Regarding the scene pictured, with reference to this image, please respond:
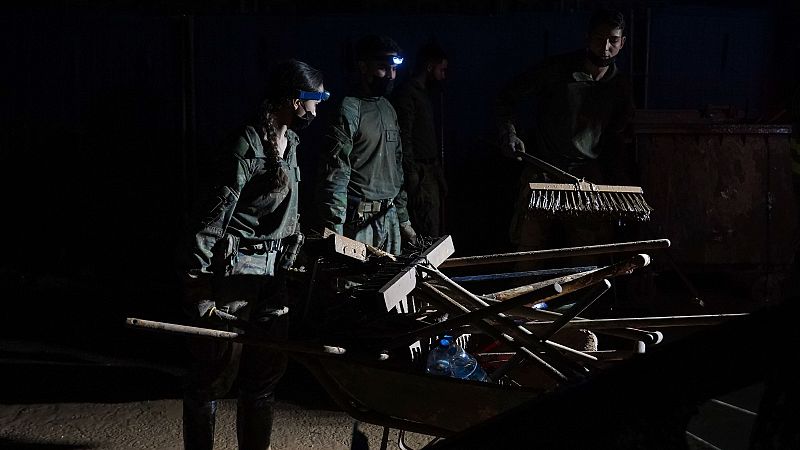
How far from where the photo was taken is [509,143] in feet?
23.2

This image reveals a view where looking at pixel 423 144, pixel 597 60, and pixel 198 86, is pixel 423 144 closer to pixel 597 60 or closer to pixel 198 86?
pixel 597 60

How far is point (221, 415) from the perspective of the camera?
5.39 meters

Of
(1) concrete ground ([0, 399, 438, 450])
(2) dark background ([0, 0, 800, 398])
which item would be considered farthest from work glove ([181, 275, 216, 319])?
(2) dark background ([0, 0, 800, 398])

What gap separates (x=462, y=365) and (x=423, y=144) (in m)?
4.56

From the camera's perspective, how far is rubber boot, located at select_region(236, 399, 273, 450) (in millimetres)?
4285

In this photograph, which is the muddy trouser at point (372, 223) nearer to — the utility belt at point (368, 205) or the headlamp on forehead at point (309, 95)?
the utility belt at point (368, 205)

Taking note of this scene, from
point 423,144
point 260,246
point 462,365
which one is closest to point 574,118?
point 423,144

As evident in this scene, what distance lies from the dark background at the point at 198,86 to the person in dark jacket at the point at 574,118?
1.96m

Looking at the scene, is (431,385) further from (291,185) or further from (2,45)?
(2,45)

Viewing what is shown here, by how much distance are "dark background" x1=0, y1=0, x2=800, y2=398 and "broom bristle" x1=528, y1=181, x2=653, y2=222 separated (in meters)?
3.13

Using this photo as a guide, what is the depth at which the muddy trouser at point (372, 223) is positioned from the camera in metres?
6.38

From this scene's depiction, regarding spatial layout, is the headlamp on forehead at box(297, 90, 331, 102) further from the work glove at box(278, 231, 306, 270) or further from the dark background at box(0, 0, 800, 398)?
the dark background at box(0, 0, 800, 398)

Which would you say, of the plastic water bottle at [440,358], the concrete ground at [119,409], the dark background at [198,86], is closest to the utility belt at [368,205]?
the concrete ground at [119,409]

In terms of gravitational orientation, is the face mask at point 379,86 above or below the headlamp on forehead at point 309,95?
above
